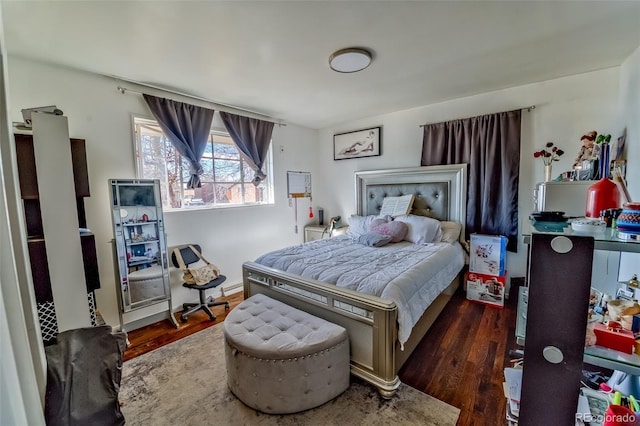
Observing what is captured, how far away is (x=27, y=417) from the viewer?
50 cm

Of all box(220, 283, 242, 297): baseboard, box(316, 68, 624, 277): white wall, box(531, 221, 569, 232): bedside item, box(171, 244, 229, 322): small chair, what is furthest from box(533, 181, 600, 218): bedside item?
box(220, 283, 242, 297): baseboard

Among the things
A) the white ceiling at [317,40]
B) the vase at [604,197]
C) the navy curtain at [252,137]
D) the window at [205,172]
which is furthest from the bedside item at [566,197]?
the window at [205,172]

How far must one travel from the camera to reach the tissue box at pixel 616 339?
0.83 m

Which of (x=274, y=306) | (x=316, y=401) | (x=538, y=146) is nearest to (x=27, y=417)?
(x=316, y=401)

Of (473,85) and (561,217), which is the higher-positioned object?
(473,85)

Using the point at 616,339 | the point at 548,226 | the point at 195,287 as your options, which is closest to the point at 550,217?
the point at 548,226

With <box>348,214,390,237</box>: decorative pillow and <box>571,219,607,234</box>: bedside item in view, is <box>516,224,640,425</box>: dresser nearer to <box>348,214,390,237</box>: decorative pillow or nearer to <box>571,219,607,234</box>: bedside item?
<box>571,219,607,234</box>: bedside item

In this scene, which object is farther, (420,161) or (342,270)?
(420,161)

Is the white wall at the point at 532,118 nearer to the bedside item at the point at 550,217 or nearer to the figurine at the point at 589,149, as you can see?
the figurine at the point at 589,149

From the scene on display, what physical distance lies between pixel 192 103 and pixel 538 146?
374 cm

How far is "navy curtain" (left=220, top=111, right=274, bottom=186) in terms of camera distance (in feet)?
10.7

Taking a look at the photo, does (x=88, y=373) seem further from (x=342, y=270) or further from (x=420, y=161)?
(x=420, y=161)

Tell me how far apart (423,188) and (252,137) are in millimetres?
2356

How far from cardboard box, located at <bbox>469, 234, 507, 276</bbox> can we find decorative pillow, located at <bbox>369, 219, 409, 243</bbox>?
0.75 m
